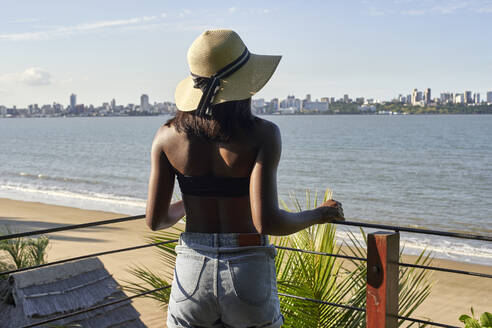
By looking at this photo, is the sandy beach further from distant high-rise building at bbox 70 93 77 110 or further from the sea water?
distant high-rise building at bbox 70 93 77 110

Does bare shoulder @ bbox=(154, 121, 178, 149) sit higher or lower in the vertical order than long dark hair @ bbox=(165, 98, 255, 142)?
lower

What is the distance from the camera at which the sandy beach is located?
922 cm

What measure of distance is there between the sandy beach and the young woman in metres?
4.55

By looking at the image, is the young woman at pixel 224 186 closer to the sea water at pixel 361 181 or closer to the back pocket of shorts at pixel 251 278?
the back pocket of shorts at pixel 251 278

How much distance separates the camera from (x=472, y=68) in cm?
8856

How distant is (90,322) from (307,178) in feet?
99.7

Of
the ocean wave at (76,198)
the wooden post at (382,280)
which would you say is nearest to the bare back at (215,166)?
the wooden post at (382,280)

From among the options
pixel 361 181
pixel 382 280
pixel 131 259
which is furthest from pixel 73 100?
pixel 382 280

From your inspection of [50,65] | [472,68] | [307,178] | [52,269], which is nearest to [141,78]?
[50,65]

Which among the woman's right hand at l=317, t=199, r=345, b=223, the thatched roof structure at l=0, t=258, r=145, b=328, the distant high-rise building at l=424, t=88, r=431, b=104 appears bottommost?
the thatched roof structure at l=0, t=258, r=145, b=328

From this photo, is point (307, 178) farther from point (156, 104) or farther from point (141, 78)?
point (156, 104)

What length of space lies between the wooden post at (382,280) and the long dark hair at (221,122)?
3.48 feet

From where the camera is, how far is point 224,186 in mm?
1705

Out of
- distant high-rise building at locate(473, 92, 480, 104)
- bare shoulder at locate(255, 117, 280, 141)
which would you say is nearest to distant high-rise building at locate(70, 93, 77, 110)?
distant high-rise building at locate(473, 92, 480, 104)
